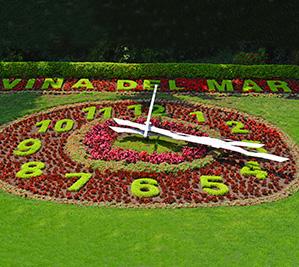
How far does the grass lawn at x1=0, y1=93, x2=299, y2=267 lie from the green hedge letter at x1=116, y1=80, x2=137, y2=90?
9551 mm

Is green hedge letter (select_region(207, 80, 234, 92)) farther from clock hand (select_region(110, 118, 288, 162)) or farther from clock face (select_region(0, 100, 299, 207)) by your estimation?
clock hand (select_region(110, 118, 288, 162))

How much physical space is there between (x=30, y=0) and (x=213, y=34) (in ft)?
30.2

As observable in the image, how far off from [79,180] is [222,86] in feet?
33.0

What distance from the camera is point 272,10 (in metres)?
28.3

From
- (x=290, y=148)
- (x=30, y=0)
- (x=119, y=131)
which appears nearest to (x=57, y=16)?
(x=30, y=0)

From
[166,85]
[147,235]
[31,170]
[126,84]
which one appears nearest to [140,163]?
[31,170]

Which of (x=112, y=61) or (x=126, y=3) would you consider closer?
(x=112, y=61)

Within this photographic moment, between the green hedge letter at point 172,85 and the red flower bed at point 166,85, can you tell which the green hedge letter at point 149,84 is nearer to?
the red flower bed at point 166,85

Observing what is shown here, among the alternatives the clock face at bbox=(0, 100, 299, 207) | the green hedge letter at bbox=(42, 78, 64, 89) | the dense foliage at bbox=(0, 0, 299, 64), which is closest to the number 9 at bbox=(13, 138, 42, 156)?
the clock face at bbox=(0, 100, 299, 207)

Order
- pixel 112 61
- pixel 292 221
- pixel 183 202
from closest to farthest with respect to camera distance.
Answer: pixel 292 221 < pixel 183 202 < pixel 112 61

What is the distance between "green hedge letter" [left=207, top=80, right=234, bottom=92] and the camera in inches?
913

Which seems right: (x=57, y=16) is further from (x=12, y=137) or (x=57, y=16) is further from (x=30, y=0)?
(x=12, y=137)

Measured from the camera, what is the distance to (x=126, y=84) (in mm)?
23656

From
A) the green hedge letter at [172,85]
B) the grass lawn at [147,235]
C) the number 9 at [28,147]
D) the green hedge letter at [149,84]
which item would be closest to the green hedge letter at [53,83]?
the green hedge letter at [149,84]
